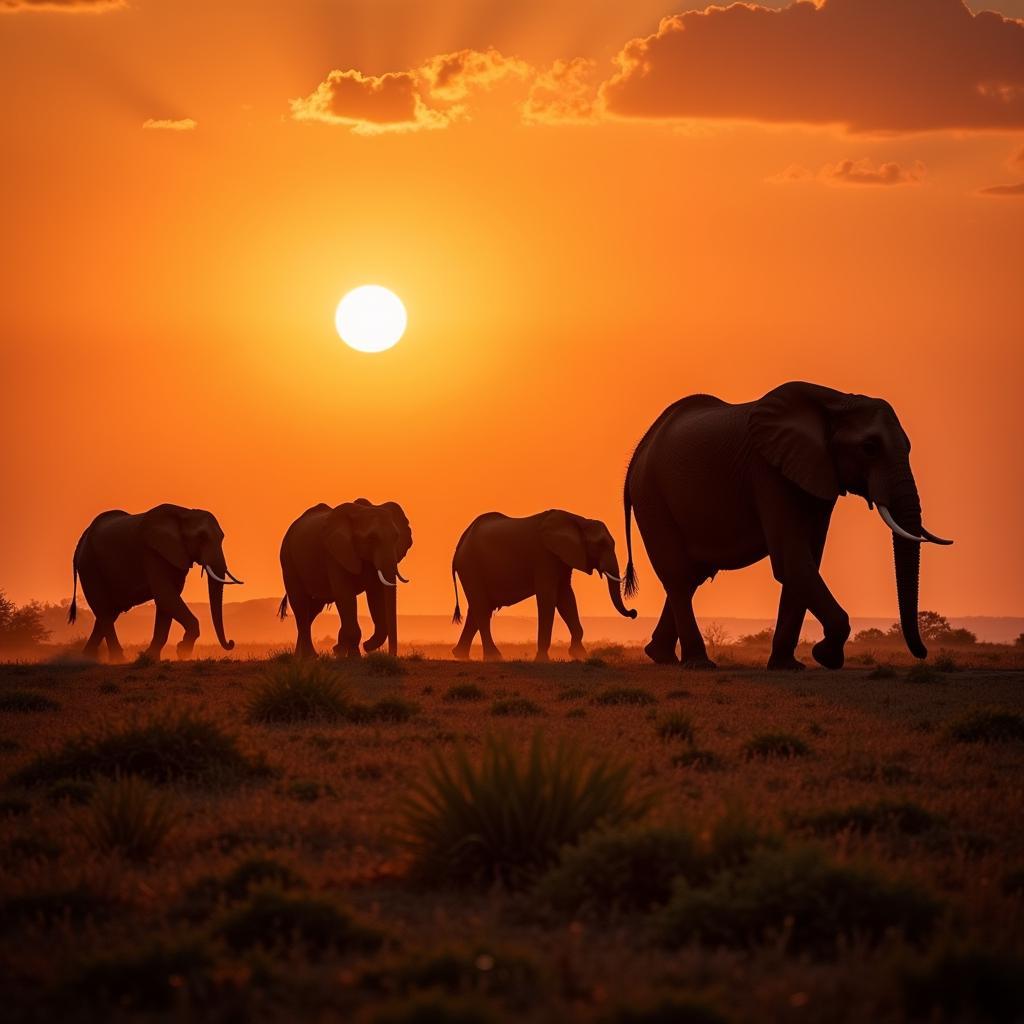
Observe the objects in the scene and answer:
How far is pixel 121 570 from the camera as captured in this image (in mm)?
41250

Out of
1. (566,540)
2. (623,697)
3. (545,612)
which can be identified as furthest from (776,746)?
(545,612)

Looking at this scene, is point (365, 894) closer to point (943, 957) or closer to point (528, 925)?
point (528, 925)

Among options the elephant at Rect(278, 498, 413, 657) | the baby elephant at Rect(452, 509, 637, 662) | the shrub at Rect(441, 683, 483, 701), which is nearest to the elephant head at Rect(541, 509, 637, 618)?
the baby elephant at Rect(452, 509, 637, 662)

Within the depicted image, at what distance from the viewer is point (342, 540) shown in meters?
36.4

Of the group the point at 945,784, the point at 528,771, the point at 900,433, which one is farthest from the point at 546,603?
the point at 528,771

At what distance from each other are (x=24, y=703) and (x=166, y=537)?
18.1 m

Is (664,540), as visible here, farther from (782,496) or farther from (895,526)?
(895,526)

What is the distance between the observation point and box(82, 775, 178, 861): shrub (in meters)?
10.3

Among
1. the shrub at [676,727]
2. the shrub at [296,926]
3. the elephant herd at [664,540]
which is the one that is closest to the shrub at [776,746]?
the shrub at [676,727]

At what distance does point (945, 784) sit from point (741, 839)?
15.9 feet

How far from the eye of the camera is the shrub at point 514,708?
1941cm

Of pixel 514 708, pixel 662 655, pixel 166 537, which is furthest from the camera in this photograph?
pixel 166 537

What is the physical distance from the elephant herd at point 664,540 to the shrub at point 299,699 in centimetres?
1017

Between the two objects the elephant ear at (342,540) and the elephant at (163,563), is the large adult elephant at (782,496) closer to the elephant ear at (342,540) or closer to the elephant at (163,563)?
the elephant ear at (342,540)
